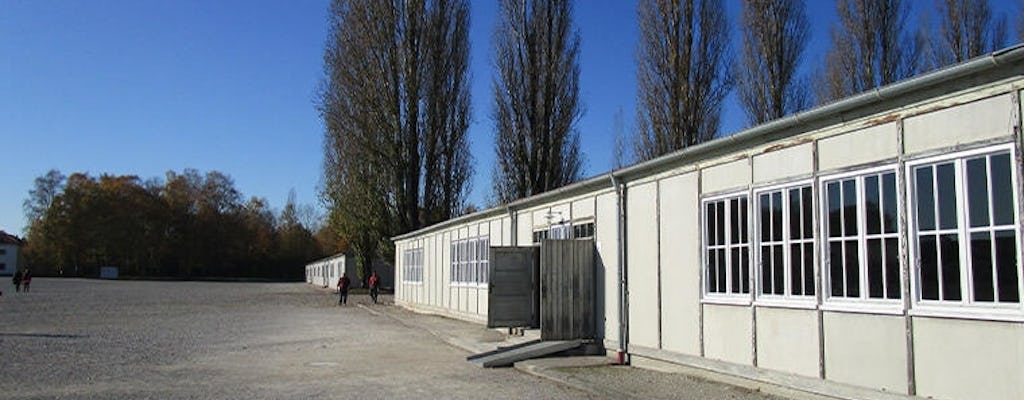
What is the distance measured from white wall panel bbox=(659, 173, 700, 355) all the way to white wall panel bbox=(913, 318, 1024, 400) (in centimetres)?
401

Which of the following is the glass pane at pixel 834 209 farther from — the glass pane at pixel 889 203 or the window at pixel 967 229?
the window at pixel 967 229

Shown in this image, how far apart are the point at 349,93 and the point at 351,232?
9116 mm

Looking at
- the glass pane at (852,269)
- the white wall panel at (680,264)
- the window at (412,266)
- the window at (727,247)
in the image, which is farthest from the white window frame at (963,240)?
the window at (412,266)

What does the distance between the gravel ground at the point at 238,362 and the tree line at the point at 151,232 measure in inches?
2688

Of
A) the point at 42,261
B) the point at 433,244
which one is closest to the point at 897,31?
the point at 433,244

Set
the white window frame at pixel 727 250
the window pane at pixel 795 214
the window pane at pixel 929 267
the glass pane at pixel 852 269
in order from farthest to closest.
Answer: the white window frame at pixel 727 250, the window pane at pixel 795 214, the glass pane at pixel 852 269, the window pane at pixel 929 267

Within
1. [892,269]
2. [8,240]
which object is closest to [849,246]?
[892,269]

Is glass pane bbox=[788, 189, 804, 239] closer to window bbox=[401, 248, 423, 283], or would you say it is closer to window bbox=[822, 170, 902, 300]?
window bbox=[822, 170, 902, 300]

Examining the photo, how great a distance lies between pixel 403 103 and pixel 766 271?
2720cm

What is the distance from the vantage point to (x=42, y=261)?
8944 centimetres

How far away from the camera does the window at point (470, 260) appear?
902 inches

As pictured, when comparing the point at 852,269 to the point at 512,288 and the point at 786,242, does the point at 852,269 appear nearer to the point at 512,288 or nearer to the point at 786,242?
the point at 786,242

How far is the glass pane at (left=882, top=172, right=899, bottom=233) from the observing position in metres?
8.30

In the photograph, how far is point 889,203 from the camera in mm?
8367
